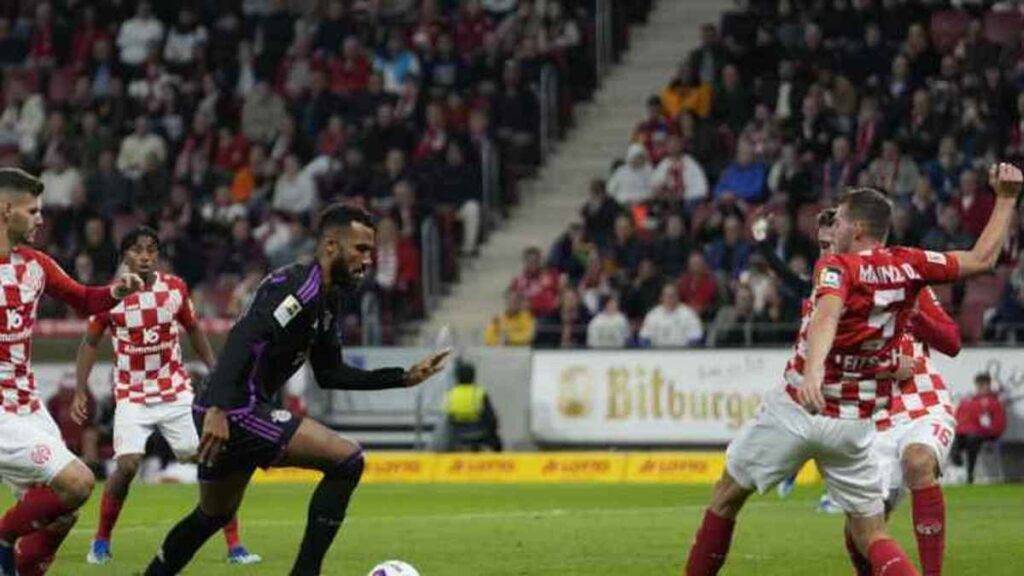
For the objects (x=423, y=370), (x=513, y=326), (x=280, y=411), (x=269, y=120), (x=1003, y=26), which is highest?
(x=1003, y=26)

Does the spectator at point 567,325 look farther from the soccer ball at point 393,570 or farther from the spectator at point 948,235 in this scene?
the soccer ball at point 393,570

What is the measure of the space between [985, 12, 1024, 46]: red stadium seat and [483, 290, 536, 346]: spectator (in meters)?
7.53

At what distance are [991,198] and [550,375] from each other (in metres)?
6.16

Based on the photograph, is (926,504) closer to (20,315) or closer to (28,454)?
(28,454)

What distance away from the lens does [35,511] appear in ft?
41.2

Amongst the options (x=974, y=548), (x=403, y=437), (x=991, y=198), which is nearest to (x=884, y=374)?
(x=974, y=548)

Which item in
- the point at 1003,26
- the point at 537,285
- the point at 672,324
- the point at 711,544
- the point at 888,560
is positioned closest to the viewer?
the point at 888,560

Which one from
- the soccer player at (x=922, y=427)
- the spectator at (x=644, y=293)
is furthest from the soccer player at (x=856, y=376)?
the spectator at (x=644, y=293)

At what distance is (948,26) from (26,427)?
22191mm

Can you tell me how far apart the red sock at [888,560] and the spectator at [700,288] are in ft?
61.7

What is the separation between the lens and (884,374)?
11.5 metres

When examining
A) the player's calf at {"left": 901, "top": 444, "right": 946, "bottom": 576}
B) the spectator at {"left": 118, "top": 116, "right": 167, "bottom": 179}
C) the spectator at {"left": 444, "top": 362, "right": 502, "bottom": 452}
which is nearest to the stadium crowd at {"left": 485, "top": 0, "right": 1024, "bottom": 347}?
the spectator at {"left": 444, "top": 362, "right": 502, "bottom": 452}

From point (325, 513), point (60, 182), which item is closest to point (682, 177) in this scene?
point (60, 182)

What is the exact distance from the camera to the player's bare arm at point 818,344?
10.6 m
